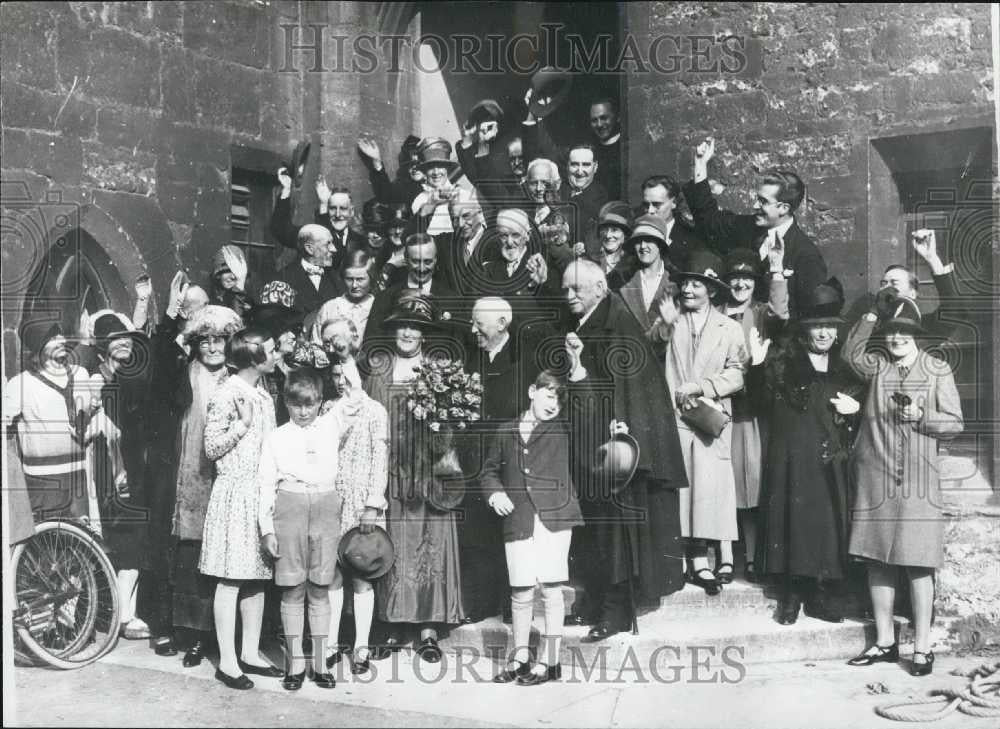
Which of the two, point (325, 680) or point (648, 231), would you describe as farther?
point (648, 231)

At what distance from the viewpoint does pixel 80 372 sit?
684cm

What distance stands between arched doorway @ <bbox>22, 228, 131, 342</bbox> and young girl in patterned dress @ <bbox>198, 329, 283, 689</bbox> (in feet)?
5.97

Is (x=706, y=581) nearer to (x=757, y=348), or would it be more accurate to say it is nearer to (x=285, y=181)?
(x=757, y=348)

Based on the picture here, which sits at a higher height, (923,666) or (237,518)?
(237,518)

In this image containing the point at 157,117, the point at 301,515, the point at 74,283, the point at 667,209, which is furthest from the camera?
the point at 157,117

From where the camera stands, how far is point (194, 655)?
632 centimetres

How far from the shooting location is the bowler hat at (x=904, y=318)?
21.5 ft

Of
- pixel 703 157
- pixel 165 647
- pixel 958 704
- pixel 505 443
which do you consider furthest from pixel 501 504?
pixel 703 157

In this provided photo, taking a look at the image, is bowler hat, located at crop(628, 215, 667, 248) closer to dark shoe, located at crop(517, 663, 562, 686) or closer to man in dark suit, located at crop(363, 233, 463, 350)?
man in dark suit, located at crop(363, 233, 463, 350)

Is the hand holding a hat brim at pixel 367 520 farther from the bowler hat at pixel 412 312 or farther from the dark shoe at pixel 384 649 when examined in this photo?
the bowler hat at pixel 412 312

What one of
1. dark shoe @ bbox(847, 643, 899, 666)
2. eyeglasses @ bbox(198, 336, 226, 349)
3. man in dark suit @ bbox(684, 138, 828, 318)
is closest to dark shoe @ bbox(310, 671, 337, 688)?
eyeglasses @ bbox(198, 336, 226, 349)

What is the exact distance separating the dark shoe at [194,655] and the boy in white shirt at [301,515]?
2.06ft

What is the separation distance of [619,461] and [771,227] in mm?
2164

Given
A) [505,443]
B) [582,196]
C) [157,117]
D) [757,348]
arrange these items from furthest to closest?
[157,117]
[582,196]
[757,348]
[505,443]
